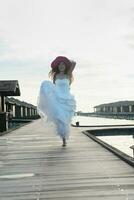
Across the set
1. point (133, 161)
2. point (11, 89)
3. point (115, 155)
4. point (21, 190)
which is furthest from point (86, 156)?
point (11, 89)

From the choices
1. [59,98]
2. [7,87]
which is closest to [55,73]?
[59,98]

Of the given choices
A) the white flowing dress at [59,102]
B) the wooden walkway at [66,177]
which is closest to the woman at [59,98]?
the white flowing dress at [59,102]

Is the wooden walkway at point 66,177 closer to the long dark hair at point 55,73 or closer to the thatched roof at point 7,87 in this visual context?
the long dark hair at point 55,73

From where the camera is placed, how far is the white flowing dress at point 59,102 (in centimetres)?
1366

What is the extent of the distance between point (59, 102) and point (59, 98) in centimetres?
10

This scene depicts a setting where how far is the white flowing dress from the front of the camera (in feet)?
44.8

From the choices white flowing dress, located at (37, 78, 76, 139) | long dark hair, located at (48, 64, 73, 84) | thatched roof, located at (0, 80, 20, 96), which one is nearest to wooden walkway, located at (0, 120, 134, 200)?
white flowing dress, located at (37, 78, 76, 139)

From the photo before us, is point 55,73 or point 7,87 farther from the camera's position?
point 7,87

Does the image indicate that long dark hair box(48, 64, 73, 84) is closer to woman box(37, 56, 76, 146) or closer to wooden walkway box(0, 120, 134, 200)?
woman box(37, 56, 76, 146)

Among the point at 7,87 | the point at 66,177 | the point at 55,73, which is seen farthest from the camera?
the point at 7,87

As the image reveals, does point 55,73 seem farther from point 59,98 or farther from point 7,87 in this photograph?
point 7,87

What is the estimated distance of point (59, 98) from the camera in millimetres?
13719

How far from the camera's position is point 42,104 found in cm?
1390

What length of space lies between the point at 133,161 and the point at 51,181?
215 centimetres
